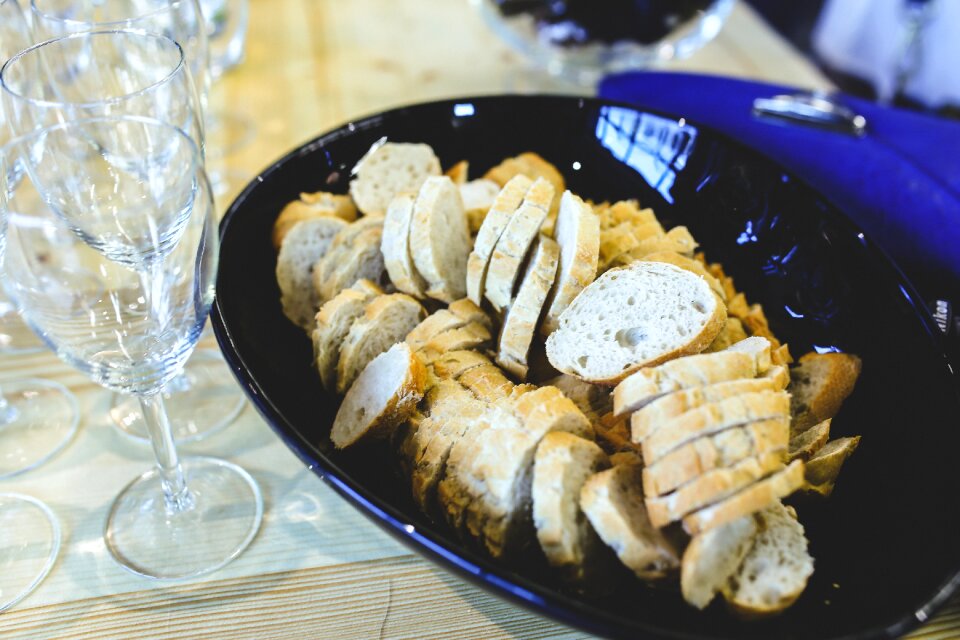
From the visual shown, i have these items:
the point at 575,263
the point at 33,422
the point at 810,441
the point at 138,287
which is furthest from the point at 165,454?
the point at 810,441

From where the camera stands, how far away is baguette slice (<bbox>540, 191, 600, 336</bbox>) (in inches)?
38.5

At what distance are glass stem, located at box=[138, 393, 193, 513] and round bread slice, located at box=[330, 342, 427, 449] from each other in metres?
0.19

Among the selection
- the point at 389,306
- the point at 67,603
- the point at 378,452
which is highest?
the point at 389,306

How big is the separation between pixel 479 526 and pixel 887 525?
0.43 meters

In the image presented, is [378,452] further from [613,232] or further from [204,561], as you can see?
[613,232]

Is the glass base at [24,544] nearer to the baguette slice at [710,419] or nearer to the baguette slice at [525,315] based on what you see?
the baguette slice at [525,315]

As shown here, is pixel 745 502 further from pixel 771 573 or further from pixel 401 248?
pixel 401 248

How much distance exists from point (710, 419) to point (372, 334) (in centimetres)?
45

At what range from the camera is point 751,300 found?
1.17 meters

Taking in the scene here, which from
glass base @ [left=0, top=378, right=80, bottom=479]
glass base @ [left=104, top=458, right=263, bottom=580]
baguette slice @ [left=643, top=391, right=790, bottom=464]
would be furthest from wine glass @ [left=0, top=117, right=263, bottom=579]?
baguette slice @ [left=643, top=391, right=790, bottom=464]

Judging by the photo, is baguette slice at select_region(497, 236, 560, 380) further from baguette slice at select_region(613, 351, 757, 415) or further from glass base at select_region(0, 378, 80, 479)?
glass base at select_region(0, 378, 80, 479)

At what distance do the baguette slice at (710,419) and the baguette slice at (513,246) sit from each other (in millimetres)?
326

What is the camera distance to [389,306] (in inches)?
39.9

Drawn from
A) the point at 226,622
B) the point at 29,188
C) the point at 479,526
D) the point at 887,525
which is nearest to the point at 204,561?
the point at 226,622
